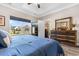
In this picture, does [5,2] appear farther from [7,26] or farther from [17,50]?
[17,50]

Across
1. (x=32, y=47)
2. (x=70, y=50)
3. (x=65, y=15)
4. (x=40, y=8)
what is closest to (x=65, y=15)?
(x=65, y=15)

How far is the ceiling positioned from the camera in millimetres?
1509

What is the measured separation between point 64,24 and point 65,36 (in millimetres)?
170

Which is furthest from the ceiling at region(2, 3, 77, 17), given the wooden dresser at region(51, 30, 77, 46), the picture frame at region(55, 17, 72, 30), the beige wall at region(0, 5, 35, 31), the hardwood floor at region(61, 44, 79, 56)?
the hardwood floor at region(61, 44, 79, 56)

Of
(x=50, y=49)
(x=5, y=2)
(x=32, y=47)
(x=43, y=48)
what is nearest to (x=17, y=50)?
(x=32, y=47)

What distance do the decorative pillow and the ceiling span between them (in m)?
0.36

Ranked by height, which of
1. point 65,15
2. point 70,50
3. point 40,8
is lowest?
point 70,50

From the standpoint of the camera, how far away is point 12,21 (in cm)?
152

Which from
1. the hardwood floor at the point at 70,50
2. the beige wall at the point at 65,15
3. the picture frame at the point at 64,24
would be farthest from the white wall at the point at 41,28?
the hardwood floor at the point at 70,50

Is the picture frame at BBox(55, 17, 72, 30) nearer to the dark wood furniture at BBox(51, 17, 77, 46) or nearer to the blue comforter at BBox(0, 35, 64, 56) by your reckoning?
the dark wood furniture at BBox(51, 17, 77, 46)

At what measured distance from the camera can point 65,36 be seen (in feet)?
5.17

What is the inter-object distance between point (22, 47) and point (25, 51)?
81mm

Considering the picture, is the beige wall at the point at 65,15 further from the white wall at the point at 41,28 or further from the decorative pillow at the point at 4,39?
the decorative pillow at the point at 4,39

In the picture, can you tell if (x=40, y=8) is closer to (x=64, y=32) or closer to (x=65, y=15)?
(x=65, y=15)
